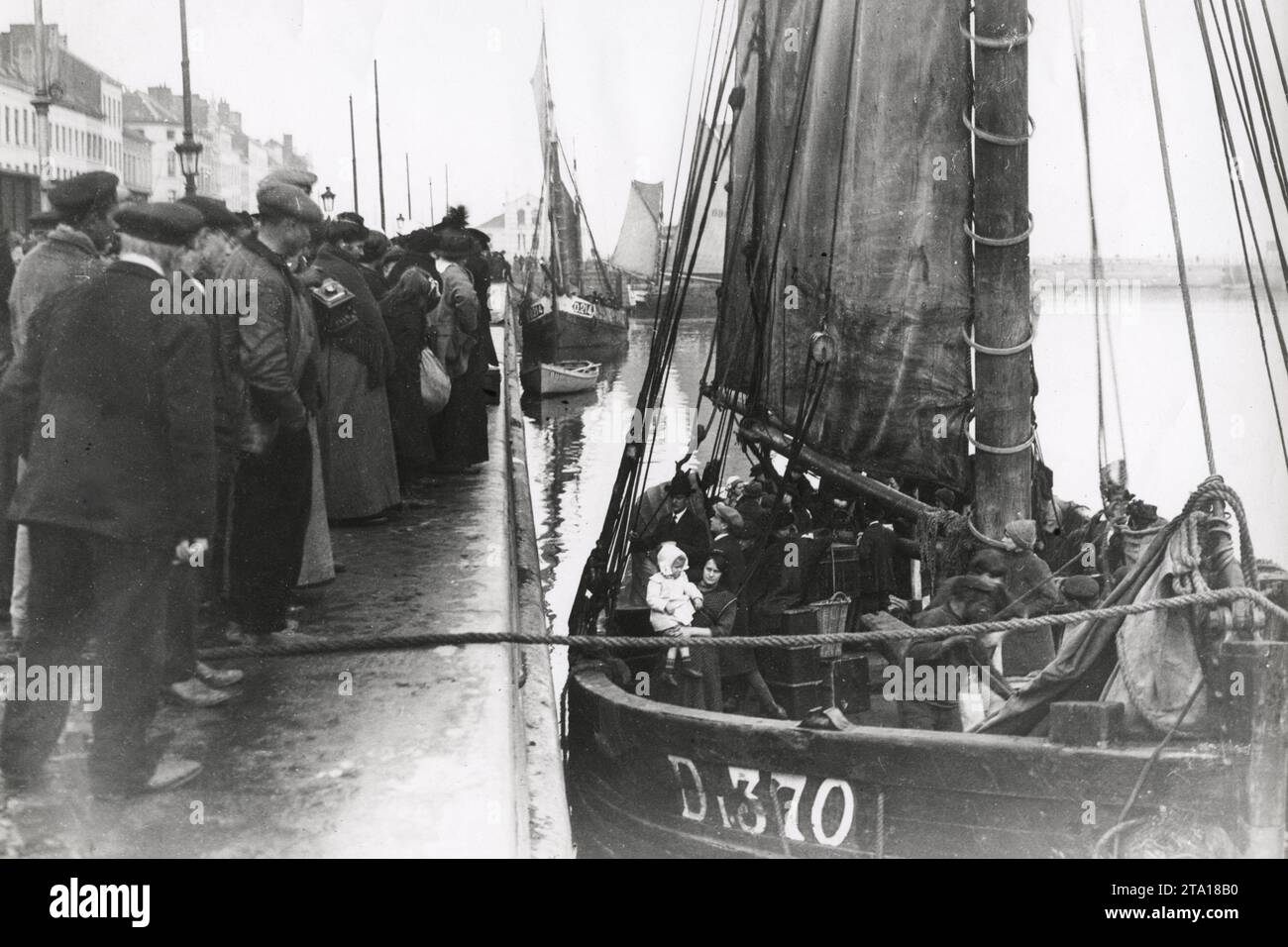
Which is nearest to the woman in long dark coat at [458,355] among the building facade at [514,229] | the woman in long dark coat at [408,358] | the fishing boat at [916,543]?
the woman in long dark coat at [408,358]

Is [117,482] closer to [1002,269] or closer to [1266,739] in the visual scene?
[1266,739]

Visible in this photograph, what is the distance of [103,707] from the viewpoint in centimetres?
348

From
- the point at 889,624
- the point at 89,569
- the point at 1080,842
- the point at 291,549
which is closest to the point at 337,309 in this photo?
the point at 291,549

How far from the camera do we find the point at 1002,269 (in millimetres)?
7617

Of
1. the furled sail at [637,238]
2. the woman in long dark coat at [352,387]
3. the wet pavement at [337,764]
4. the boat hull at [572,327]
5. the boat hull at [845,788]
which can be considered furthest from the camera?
the furled sail at [637,238]

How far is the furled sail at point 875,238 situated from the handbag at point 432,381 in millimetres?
2337

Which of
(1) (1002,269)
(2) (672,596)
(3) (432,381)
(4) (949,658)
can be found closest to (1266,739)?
(4) (949,658)

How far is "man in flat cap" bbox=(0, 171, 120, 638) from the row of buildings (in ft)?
1.09

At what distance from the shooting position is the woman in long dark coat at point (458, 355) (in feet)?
28.2

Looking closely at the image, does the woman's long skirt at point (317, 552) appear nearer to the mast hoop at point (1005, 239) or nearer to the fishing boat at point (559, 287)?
the mast hoop at point (1005, 239)

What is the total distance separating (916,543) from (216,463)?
5.52 meters

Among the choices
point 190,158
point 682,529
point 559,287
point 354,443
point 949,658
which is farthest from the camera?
point 559,287
